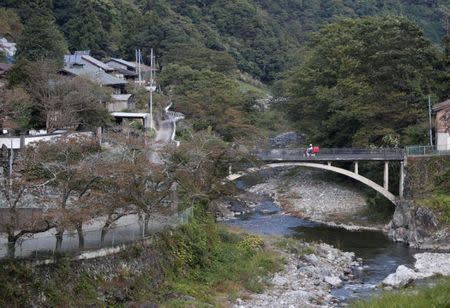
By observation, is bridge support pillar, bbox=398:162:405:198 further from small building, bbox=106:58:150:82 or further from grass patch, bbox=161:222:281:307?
small building, bbox=106:58:150:82

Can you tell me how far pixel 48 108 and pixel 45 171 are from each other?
602 inches

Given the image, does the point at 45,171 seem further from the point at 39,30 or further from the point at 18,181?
the point at 39,30

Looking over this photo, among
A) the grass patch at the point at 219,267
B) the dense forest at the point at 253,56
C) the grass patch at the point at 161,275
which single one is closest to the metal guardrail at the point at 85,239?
the grass patch at the point at 161,275

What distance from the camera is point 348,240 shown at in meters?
34.7

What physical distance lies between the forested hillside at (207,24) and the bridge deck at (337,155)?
24.4 metres

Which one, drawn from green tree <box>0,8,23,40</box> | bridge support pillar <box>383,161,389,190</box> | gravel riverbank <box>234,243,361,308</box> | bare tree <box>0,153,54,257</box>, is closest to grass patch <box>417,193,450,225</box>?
bridge support pillar <box>383,161,389,190</box>

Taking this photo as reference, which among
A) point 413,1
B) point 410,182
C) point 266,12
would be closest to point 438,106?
point 410,182

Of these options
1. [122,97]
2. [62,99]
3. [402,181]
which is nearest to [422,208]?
[402,181]

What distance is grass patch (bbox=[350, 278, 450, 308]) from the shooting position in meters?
11.9

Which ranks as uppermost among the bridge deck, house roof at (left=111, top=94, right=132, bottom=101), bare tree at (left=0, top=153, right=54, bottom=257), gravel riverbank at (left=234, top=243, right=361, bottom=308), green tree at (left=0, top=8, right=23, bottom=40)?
green tree at (left=0, top=8, right=23, bottom=40)

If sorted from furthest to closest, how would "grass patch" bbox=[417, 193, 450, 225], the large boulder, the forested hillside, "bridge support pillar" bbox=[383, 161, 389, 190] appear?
the forested hillside → "bridge support pillar" bbox=[383, 161, 389, 190] → "grass patch" bbox=[417, 193, 450, 225] → the large boulder

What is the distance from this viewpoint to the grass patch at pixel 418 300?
11.9 metres

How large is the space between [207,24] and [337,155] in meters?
57.8

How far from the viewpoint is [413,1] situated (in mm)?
124250
